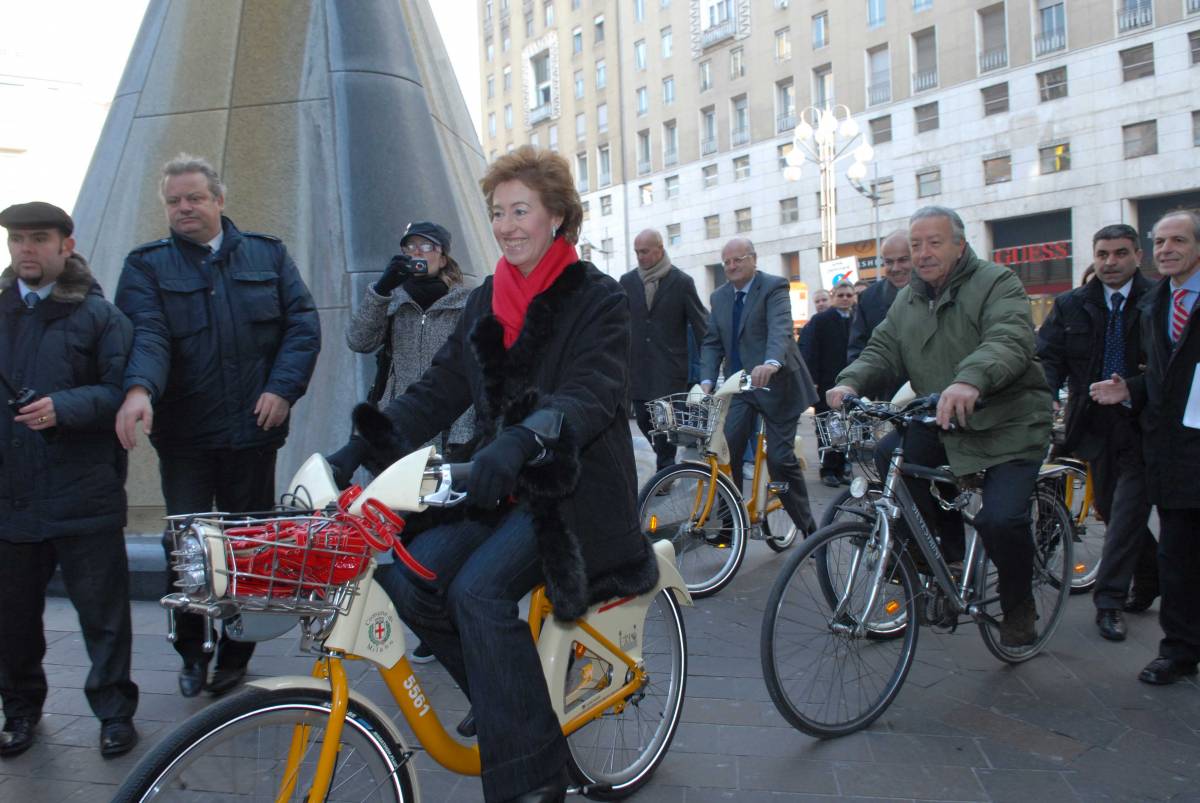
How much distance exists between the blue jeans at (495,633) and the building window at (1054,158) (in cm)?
3546

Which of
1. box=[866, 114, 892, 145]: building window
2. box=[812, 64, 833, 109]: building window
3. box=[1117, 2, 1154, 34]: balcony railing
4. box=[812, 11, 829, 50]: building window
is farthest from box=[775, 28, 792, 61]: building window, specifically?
box=[1117, 2, 1154, 34]: balcony railing

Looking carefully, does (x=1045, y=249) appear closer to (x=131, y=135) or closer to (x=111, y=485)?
(x=131, y=135)

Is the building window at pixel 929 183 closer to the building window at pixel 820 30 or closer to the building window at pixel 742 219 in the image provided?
the building window at pixel 820 30

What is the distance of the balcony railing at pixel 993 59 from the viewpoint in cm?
3588

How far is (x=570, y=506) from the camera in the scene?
106 inches

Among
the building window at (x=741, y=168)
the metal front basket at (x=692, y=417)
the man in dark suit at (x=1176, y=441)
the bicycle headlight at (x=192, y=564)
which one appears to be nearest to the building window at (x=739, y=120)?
the building window at (x=741, y=168)

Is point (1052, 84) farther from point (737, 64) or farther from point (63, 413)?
point (63, 413)

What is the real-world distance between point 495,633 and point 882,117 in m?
41.0

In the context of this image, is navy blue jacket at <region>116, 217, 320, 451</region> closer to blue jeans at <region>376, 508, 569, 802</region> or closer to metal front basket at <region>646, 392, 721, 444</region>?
blue jeans at <region>376, 508, 569, 802</region>

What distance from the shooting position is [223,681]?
4211mm

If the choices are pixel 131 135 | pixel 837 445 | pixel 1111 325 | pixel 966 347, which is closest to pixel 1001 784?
pixel 837 445

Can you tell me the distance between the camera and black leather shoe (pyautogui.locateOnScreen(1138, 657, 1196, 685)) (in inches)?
166

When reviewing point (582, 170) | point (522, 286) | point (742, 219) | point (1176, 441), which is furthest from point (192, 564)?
point (582, 170)

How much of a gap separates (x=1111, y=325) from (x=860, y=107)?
3837 cm
